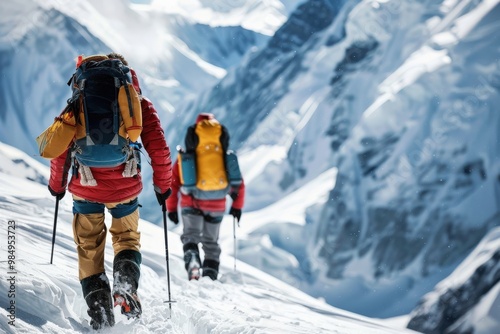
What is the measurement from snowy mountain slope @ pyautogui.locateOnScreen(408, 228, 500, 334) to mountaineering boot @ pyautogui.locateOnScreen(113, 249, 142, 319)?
33379mm

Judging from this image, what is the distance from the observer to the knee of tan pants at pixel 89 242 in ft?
12.8

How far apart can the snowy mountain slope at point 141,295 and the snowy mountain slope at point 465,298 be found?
103 feet

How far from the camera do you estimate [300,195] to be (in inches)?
2911

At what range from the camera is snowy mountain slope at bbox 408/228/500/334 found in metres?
34.9

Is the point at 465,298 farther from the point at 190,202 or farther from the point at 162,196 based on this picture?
the point at 162,196

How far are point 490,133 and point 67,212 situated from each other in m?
52.0

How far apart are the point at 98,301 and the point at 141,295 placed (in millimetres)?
1182

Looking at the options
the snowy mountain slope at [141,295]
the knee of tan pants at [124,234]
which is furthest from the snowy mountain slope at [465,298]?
the knee of tan pants at [124,234]

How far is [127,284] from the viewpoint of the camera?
3855 mm

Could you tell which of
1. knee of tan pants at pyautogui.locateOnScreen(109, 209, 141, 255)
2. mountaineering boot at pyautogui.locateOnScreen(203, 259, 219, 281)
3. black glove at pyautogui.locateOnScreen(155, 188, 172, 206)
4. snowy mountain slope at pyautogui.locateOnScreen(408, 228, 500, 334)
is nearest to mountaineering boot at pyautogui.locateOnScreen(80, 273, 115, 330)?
knee of tan pants at pyautogui.locateOnScreen(109, 209, 141, 255)

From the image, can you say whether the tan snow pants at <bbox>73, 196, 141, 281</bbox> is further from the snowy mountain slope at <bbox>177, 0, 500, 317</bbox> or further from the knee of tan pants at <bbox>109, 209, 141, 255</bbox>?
the snowy mountain slope at <bbox>177, 0, 500, 317</bbox>

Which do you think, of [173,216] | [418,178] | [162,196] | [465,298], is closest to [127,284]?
[162,196]

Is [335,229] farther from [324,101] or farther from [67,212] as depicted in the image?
[67,212]

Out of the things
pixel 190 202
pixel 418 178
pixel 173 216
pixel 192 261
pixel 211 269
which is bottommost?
pixel 418 178
